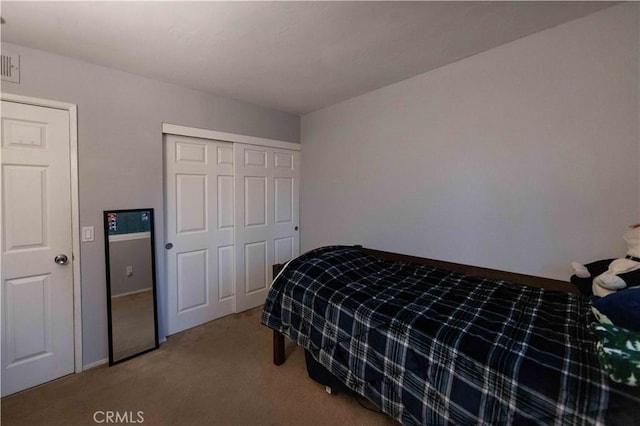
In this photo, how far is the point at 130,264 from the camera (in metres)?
2.23

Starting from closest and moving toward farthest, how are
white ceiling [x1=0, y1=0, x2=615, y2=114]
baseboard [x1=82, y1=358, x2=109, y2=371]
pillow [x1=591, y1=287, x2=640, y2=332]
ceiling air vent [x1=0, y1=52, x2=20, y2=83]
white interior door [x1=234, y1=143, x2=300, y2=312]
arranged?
pillow [x1=591, y1=287, x2=640, y2=332] → white ceiling [x1=0, y1=0, x2=615, y2=114] → ceiling air vent [x1=0, y1=52, x2=20, y2=83] → baseboard [x1=82, y1=358, x2=109, y2=371] → white interior door [x1=234, y1=143, x2=300, y2=312]

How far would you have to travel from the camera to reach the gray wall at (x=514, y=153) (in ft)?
4.90

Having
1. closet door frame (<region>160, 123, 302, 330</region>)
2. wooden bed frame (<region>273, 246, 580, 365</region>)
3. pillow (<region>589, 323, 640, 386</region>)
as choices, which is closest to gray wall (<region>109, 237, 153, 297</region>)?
closet door frame (<region>160, 123, 302, 330</region>)

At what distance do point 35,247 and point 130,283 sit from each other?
65 cm

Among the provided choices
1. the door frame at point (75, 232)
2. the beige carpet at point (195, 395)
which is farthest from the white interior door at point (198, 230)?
the door frame at point (75, 232)

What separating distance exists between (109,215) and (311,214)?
199 cm

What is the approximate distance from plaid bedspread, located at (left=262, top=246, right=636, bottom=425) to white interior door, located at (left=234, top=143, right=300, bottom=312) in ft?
3.96

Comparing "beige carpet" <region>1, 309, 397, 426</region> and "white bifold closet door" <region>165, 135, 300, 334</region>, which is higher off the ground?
"white bifold closet door" <region>165, 135, 300, 334</region>

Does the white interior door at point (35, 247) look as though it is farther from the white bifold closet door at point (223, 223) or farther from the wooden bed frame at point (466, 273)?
the wooden bed frame at point (466, 273)

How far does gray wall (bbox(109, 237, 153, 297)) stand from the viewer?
2.16 metres

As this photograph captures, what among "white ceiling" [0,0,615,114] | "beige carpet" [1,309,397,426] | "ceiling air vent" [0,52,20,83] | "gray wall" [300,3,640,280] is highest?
"white ceiling" [0,0,615,114]

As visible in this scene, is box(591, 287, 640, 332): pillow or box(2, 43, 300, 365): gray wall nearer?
box(591, 287, 640, 332): pillow

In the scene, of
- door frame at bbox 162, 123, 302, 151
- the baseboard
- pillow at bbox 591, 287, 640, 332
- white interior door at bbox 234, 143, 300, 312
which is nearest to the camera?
pillow at bbox 591, 287, 640, 332

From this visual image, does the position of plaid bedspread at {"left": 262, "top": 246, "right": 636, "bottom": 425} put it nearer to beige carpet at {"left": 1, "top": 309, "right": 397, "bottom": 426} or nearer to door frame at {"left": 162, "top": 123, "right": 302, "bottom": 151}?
beige carpet at {"left": 1, "top": 309, "right": 397, "bottom": 426}
